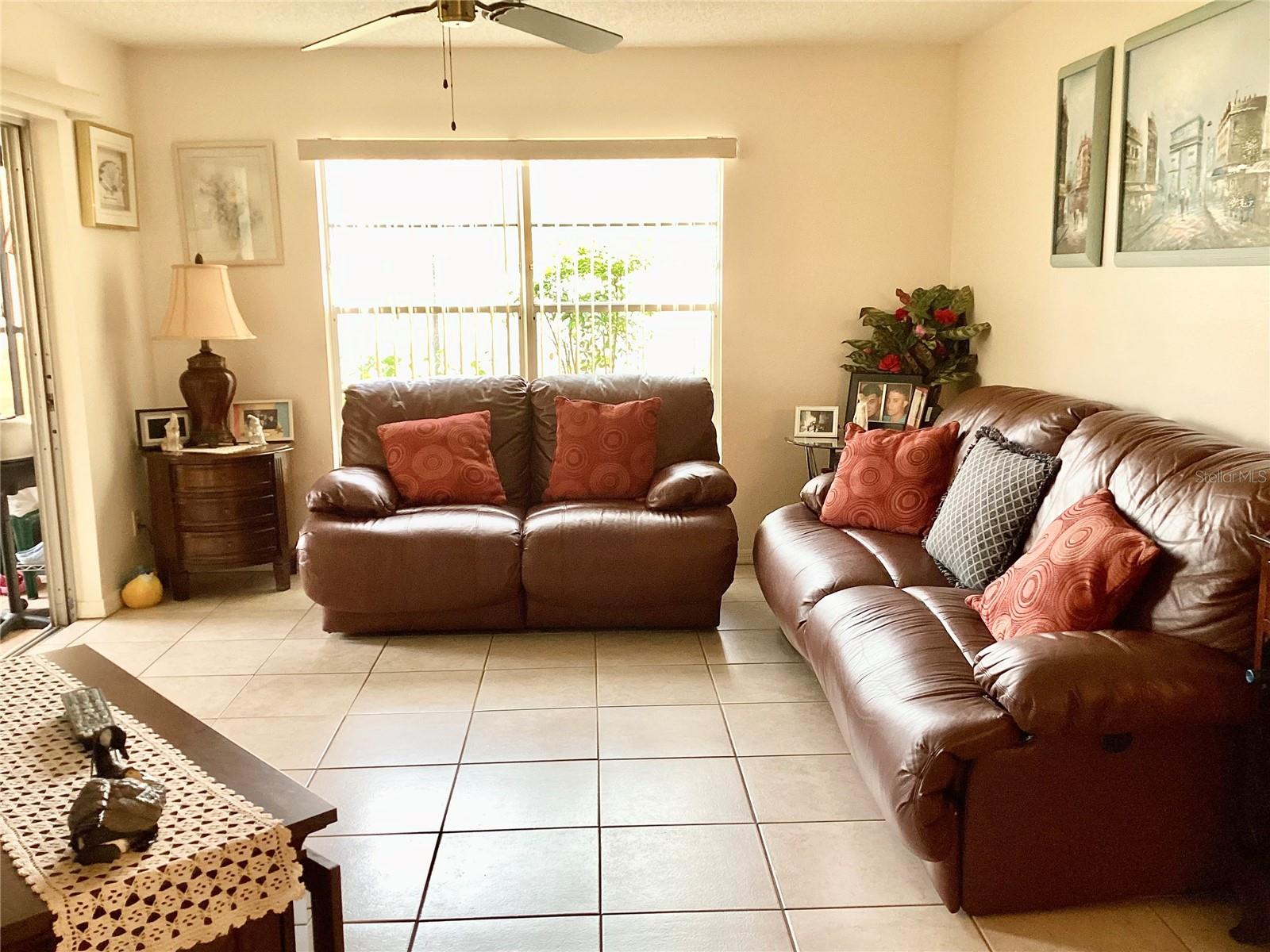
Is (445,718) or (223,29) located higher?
(223,29)

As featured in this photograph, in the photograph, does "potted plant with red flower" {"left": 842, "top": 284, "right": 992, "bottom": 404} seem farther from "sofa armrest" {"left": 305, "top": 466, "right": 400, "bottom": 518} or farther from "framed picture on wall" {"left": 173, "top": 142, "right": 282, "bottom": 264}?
"framed picture on wall" {"left": 173, "top": 142, "right": 282, "bottom": 264}

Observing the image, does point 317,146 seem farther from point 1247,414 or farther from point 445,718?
point 1247,414

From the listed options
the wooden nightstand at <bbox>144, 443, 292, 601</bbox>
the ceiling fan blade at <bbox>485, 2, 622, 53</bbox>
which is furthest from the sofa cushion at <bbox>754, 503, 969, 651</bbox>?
the wooden nightstand at <bbox>144, 443, 292, 601</bbox>

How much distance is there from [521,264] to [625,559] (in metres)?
1.77

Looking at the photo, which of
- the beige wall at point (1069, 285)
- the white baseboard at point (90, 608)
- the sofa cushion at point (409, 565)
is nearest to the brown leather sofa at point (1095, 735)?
the beige wall at point (1069, 285)

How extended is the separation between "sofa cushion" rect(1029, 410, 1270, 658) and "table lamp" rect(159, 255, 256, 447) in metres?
3.47

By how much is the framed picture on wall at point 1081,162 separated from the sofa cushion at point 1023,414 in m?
0.50

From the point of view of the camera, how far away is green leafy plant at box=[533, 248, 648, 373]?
4973 mm

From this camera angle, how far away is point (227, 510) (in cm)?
452

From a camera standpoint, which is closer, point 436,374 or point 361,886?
point 361,886

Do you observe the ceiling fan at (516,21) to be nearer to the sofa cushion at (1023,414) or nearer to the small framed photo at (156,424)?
the sofa cushion at (1023,414)

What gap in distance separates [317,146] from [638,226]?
1.52 m

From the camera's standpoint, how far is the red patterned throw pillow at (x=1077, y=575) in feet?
7.85

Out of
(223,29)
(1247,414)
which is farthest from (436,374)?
(1247,414)
